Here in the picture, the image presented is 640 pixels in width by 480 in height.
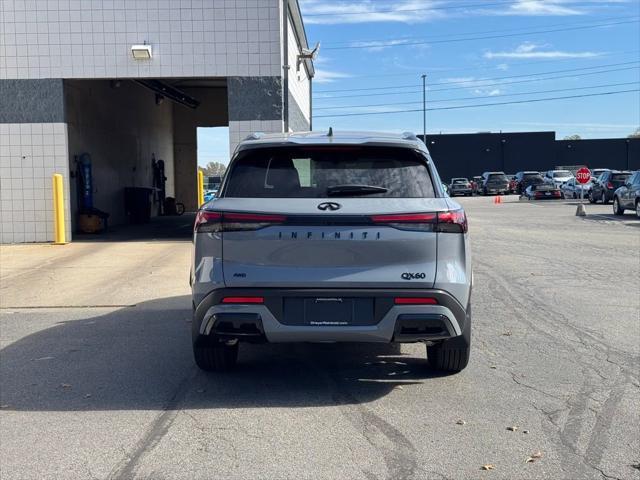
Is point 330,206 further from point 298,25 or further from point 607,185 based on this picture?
point 607,185

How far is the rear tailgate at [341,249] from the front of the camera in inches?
192

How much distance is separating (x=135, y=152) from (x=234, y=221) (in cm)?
2295

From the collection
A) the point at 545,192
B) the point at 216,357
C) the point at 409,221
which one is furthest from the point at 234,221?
the point at 545,192

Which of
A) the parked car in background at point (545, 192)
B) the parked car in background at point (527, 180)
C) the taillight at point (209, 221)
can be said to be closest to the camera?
the taillight at point (209, 221)

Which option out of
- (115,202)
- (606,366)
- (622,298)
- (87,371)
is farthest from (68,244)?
(606,366)

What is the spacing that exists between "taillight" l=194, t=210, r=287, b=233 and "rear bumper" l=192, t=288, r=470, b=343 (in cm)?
45

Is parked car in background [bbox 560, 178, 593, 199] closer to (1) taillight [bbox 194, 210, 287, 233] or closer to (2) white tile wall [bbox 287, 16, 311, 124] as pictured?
(2) white tile wall [bbox 287, 16, 311, 124]

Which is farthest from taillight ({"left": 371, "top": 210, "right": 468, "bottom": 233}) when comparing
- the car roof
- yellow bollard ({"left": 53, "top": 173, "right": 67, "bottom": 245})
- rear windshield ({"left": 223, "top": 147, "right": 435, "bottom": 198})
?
yellow bollard ({"left": 53, "top": 173, "right": 67, "bottom": 245})

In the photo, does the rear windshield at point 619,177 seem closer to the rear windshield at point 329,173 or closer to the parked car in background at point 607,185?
the parked car in background at point 607,185

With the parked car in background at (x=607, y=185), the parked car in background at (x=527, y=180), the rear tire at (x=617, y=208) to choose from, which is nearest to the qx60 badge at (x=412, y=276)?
the rear tire at (x=617, y=208)

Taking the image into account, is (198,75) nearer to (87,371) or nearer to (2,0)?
(2,0)

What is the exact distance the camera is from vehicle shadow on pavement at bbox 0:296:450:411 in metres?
5.31

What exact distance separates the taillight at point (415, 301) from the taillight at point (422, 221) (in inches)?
19.3

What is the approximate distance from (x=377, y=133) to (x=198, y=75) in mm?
11524
